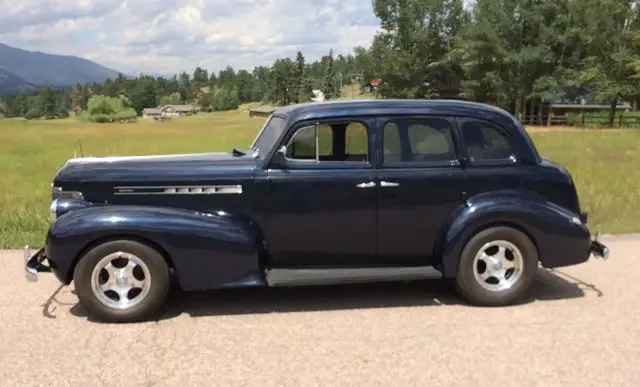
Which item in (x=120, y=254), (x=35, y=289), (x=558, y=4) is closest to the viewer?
(x=120, y=254)

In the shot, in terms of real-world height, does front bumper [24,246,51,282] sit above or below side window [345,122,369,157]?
below

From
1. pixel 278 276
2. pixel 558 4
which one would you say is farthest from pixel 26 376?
pixel 558 4

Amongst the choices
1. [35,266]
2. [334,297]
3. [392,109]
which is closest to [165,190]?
[35,266]

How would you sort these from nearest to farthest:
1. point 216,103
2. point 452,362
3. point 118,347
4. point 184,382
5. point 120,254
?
point 184,382 < point 452,362 < point 118,347 < point 120,254 < point 216,103

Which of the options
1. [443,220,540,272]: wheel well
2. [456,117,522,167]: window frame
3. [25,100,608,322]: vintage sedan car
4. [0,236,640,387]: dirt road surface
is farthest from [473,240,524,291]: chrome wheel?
[456,117,522,167]: window frame

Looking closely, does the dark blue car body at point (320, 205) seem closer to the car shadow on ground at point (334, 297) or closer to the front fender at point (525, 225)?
the front fender at point (525, 225)

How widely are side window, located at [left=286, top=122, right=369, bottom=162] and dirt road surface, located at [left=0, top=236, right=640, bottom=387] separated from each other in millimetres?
1334

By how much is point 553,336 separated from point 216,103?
17841cm

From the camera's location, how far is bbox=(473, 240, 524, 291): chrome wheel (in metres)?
5.69

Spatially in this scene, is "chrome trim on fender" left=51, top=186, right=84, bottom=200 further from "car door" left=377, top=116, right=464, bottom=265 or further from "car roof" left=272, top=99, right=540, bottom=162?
"car door" left=377, top=116, right=464, bottom=265

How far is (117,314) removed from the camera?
5215 millimetres

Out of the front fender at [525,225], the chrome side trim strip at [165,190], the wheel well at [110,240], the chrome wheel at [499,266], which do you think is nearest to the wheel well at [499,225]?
the front fender at [525,225]

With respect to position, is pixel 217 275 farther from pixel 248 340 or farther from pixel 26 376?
pixel 26 376

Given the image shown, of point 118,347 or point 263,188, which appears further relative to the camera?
point 263,188
